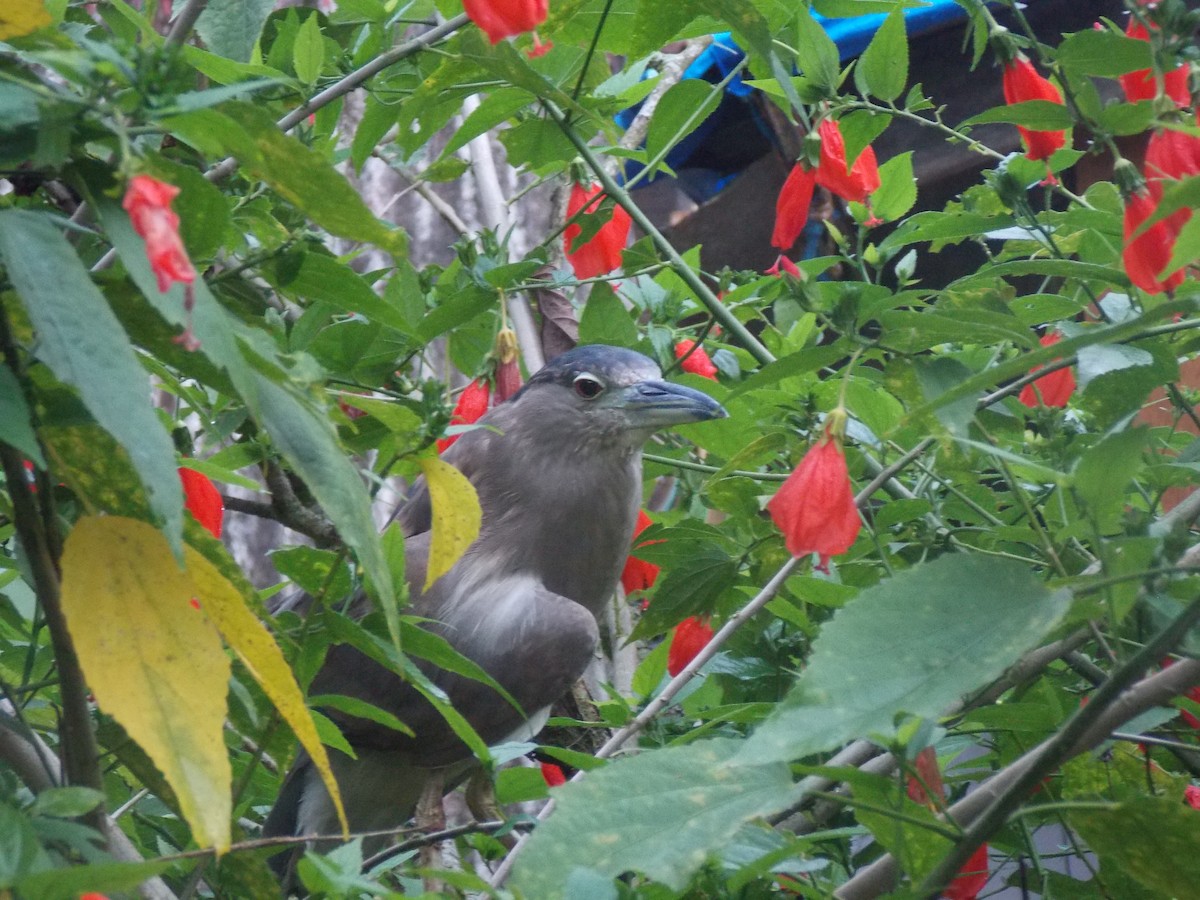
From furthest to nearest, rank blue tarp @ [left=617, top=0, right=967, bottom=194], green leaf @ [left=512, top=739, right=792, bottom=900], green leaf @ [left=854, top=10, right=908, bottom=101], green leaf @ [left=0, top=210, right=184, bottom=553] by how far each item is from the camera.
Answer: blue tarp @ [left=617, top=0, right=967, bottom=194], green leaf @ [left=854, top=10, right=908, bottom=101], green leaf @ [left=512, top=739, right=792, bottom=900], green leaf @ [left=0, top=210, right=184, bottom=553]

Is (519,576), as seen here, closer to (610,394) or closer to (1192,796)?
(610,394)

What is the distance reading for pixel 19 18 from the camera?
0.57 meters

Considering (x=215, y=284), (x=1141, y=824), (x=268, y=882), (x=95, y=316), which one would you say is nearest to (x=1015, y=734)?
(x=1141, y=824)

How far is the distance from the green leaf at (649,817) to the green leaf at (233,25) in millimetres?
707

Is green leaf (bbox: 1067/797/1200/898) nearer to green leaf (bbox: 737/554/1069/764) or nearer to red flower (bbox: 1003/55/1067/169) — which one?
green leaf (bbox: 737/554/1069/764)

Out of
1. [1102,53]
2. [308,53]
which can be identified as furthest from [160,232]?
[1102,53]

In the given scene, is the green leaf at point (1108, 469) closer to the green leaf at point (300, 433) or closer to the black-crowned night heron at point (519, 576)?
the green leaf at point (300, 433)

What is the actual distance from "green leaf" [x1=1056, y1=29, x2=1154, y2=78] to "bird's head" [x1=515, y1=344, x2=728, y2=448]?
2.46 feet

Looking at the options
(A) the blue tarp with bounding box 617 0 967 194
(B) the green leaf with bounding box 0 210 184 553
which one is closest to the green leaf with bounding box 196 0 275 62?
(B) the green leaf with bounding box 0 210 184 553

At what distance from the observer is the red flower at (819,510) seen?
103cm

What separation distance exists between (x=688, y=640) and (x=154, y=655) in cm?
100

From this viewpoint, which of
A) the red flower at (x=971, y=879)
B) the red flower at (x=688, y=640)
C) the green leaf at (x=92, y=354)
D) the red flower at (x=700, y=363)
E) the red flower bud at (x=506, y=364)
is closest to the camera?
the green leaf at (x=92, y=354)

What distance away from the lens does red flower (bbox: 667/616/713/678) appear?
1.49 metres

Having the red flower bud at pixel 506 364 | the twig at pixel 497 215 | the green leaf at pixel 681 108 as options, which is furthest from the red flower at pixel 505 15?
the twig at pixel 497 215
